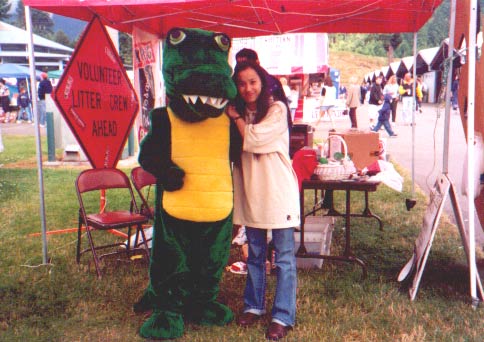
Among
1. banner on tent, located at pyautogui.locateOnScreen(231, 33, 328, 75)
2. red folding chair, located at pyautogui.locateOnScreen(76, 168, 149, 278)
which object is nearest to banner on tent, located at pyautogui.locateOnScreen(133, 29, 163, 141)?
red folding chair, located at pyautogui.locateOnScreen(76, 168, 149, 278)

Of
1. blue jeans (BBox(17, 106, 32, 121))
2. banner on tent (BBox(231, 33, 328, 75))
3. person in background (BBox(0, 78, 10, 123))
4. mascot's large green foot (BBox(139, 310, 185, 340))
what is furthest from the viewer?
blue jeans (BBox(17, 106, 32, 121))

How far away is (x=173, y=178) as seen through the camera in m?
3.43

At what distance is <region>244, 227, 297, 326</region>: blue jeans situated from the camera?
3.56 metres

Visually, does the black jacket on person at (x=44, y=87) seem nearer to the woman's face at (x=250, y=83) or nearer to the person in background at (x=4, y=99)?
the person in background at (x=4, y=99)

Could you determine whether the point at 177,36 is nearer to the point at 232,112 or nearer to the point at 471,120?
the point at 232,112

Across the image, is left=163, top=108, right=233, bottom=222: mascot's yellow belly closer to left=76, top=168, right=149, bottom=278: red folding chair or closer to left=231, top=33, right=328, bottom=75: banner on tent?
left=76, top=168, right=149, bottom=278: red folding chair

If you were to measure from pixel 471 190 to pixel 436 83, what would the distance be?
39582mm

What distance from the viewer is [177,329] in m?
3.55

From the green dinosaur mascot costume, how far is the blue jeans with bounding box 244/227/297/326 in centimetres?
20

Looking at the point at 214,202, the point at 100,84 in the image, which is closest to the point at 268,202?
the point at 214,202

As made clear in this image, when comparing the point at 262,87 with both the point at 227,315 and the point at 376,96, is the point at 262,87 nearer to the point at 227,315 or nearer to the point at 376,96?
the point at 227,315

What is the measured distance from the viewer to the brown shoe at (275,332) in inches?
138

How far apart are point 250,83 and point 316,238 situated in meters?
2.24

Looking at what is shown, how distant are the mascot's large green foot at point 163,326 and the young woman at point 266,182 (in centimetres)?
61
